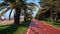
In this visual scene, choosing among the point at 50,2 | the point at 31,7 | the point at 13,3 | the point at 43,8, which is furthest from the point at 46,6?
the point at 13,3

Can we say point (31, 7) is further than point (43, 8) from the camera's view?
No

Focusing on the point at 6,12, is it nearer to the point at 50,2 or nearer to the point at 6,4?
the point at 6,4

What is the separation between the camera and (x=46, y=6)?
53875 mm

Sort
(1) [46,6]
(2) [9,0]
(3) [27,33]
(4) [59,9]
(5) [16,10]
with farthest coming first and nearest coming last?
(1) [46,6] → (4) [59,9] → (5) [16,10] → (2) [9,0] → (3) [27,33]

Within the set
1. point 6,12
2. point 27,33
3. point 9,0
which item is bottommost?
point 27,33

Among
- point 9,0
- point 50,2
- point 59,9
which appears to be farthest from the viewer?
point 50,2

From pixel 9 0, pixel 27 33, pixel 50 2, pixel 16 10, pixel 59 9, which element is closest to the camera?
pixel 27 33

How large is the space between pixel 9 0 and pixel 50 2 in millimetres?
29355

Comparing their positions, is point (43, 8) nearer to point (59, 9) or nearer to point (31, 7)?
point (59, 9)

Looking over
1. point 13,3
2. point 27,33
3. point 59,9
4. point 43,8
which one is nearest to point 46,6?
point 43,8

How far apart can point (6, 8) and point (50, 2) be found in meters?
27.1

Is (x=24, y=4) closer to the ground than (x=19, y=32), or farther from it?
farther from it

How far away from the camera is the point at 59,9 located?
44438 millimetres

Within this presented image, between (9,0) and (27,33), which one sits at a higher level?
(9,0)
